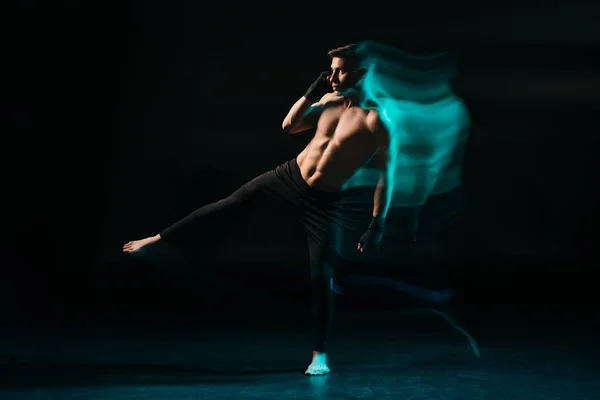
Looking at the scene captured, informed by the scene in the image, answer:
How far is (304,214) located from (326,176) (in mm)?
197

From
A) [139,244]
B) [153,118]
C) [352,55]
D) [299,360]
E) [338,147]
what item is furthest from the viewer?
[153,118]

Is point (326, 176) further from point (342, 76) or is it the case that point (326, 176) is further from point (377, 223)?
point (342, 76)

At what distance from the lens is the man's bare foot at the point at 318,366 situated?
3.49 metres

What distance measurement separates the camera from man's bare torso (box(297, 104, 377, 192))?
3.51 meters

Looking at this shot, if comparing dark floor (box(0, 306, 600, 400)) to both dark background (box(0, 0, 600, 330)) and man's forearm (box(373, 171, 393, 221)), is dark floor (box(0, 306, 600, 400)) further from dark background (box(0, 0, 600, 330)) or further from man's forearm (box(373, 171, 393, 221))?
man's forearm (box(373, 171, 393, 221))

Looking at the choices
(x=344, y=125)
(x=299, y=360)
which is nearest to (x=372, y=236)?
(x=344, y=125)

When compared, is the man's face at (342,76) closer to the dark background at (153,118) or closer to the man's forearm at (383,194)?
the man's forearm at (383,194)

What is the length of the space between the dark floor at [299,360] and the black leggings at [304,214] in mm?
299

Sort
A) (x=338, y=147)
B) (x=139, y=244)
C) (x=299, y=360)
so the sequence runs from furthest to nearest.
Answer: (x=299, y=360) → (x=139, y=244) → (x=338, y=147)

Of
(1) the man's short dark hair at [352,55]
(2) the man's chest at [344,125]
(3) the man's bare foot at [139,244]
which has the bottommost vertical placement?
(3) the man's bare foot at [139,244]

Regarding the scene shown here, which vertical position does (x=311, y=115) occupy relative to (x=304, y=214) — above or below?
above

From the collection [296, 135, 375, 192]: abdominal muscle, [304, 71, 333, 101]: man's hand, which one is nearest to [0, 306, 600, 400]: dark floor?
[296, 135, 375, 192]: abdominal muscle

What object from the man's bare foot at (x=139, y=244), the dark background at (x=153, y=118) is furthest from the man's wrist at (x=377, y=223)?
the dark background at (x=153, y=118)

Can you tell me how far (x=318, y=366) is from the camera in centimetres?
350
